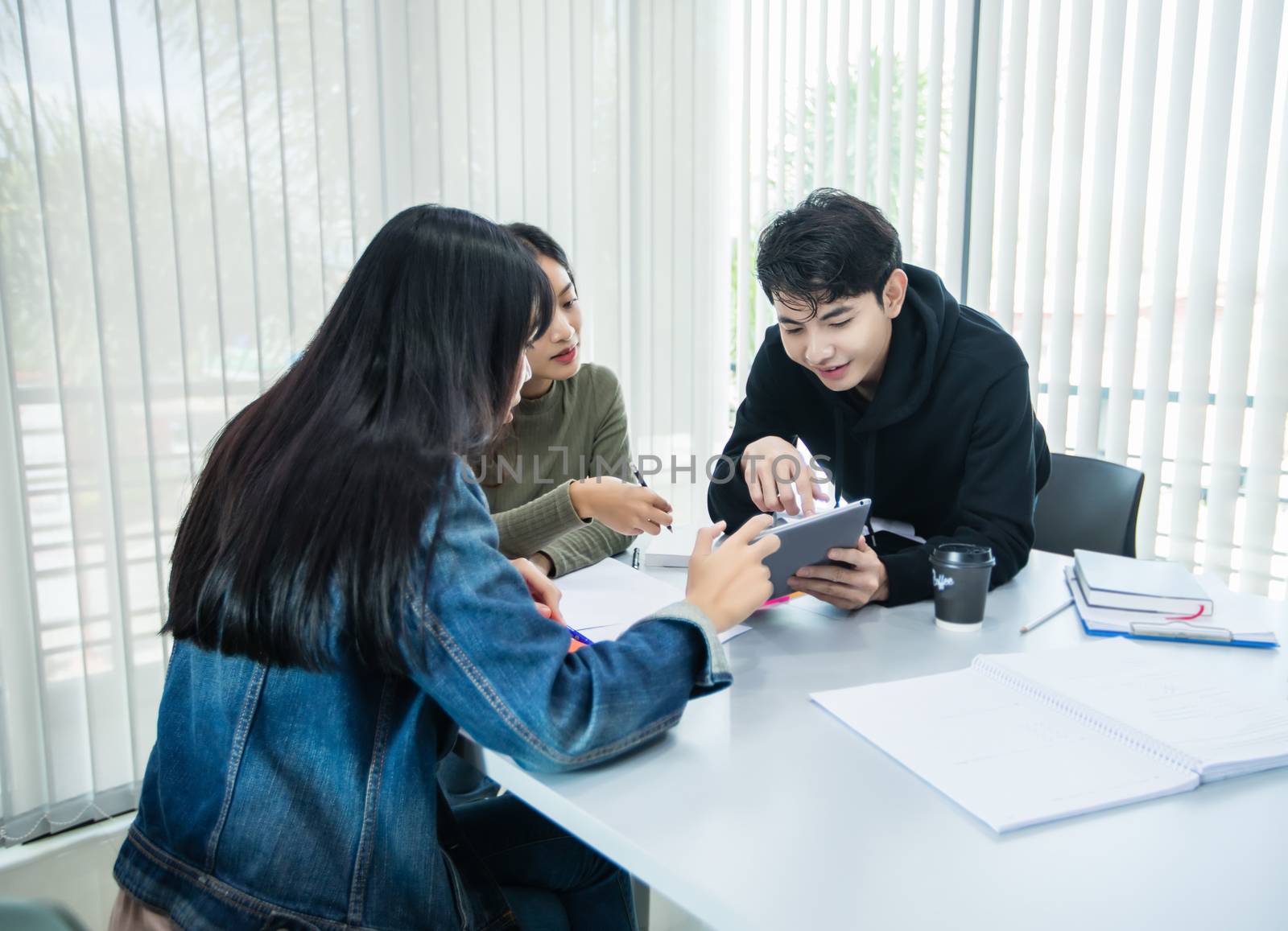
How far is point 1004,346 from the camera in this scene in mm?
1643

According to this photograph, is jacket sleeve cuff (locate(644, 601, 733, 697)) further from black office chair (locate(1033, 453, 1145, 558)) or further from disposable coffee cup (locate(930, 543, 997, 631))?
black office chair (locate(1033, 453, 1145, 558))

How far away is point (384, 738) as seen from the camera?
857mm

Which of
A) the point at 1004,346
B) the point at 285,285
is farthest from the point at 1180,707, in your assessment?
the point at 285,285

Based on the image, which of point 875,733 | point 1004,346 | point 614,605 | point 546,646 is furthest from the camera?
point 1004,346

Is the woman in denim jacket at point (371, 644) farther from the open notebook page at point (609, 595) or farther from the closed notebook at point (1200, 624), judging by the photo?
the closed notebook at point (1200, 624)

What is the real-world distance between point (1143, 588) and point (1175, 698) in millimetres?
335

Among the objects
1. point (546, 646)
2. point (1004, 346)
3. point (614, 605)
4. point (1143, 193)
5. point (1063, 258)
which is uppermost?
point (1143, 193)

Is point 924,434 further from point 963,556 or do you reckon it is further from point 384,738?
point 384,738

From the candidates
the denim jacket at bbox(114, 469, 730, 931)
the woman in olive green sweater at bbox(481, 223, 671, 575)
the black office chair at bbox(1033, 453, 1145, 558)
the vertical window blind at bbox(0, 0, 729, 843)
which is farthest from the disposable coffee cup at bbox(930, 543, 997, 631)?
the vertical window blind at bbox(0, 0, 729, 843)

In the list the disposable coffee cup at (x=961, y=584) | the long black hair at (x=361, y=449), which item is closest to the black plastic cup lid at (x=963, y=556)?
the disposable coffee cup at (x=961, y=584)

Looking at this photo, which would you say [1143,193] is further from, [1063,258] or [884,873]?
[884,873]

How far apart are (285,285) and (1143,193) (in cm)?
208

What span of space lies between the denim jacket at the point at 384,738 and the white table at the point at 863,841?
0.20 feet

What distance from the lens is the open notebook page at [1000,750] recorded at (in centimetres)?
79
